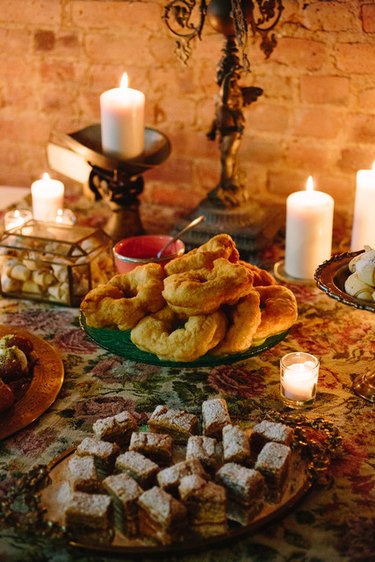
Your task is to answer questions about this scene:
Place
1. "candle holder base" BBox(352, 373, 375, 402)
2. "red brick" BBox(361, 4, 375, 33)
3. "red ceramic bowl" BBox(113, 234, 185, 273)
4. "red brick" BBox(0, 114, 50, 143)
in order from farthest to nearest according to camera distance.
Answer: "red brick" BBox(0, 114, 50, 143), "red brick" BBox(361, 4, 375, 33), "red ceramic bowl" BBox(113, 234, 185, 273), "candle holder base" BBox(352, 373, 375, 402)

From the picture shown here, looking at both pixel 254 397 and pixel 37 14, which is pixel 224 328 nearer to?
pixel 254 397

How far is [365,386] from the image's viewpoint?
4.21ft

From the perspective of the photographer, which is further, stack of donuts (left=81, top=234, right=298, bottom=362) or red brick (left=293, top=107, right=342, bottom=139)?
red brick (left=293, top=107, right=342, bottom=139)

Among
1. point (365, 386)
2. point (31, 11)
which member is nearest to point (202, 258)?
point (365, 386)

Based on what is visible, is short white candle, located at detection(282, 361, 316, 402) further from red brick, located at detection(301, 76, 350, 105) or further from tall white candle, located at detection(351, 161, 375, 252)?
red brick, located at detection(301, 76, 350, 105)

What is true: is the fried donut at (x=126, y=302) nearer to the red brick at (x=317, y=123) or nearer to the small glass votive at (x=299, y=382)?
the small glass votive at (x=299, y=382)

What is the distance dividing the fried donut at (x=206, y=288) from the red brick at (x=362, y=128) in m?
0.78

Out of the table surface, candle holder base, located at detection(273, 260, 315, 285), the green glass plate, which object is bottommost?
the table surface

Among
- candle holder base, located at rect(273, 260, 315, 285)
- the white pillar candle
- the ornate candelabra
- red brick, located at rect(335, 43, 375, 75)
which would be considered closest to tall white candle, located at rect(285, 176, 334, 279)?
candle holder base, located at rect(273, 260, 315, 285)

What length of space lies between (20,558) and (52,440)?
23cm

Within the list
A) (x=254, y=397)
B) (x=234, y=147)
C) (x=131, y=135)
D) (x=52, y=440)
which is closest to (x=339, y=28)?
(x=234, y=147)

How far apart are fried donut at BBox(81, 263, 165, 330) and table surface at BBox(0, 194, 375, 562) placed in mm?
109

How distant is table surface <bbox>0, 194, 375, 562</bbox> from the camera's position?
956 millimetres

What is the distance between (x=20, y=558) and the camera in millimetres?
943
